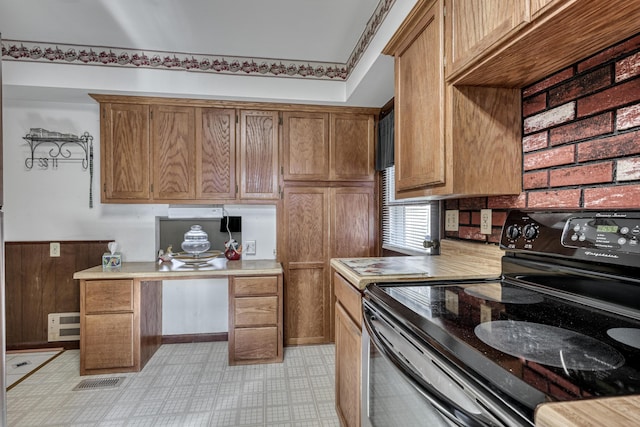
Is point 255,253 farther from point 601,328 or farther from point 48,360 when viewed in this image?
point 601,328

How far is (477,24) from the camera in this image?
114 centimetres

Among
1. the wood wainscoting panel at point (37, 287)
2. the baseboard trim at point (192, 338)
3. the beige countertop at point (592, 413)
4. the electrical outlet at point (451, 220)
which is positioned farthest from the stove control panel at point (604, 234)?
the wood wainscoting panel at point (37, 287)

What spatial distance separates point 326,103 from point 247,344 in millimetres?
2158

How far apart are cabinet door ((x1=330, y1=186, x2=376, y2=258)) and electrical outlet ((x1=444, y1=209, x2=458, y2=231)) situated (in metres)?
1.15

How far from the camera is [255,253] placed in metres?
3.14

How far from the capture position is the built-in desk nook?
2439 mm

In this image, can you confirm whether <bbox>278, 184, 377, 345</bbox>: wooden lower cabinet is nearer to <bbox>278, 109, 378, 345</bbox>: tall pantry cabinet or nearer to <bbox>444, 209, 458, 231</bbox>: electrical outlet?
<bbox>278, 109, 378, 345</bbox>: tall pantry cabinet

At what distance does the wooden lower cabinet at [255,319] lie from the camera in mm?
2611

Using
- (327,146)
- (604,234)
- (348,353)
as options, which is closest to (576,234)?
(604,234)

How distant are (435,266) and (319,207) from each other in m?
1.58

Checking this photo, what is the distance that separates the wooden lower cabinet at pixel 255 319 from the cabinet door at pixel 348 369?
3.04 ft

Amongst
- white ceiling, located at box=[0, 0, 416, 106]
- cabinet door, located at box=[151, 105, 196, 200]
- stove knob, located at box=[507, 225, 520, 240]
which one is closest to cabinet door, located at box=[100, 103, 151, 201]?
cabinet door, located at box=[151, 105, 196, 200]

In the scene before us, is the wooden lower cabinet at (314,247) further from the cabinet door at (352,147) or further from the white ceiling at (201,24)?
the white ceiling at (201,24)

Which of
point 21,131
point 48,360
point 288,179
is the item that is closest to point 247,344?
point 288,179
